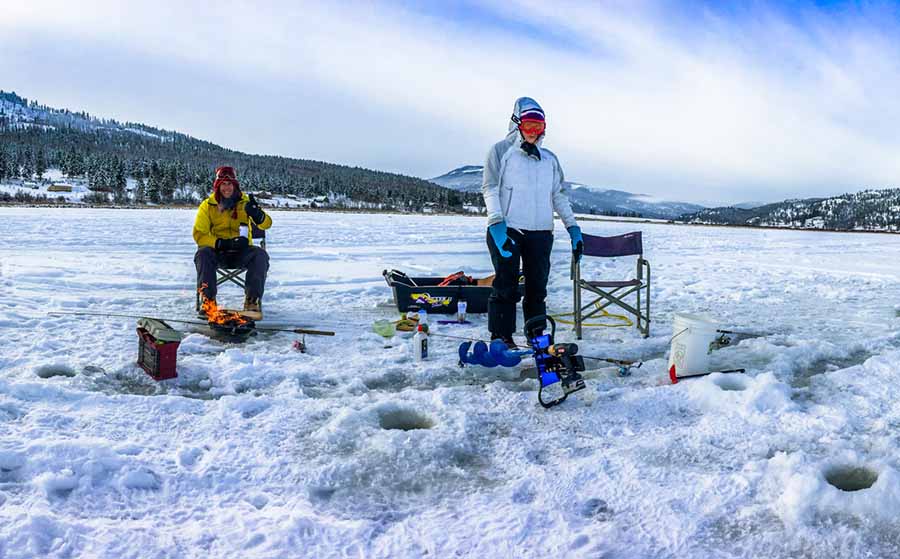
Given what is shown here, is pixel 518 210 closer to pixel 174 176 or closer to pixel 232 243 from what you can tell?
pixel 232 243

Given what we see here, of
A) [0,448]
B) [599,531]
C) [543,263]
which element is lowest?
[599,531]

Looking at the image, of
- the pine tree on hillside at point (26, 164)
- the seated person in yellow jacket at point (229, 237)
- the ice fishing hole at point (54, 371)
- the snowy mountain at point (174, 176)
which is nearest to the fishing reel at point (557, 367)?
the ice fishing hole at point (54, 371)

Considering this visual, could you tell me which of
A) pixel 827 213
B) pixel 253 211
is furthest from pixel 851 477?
pixel 827 213

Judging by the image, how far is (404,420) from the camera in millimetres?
2658

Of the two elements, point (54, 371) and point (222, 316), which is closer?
point (54, 371)

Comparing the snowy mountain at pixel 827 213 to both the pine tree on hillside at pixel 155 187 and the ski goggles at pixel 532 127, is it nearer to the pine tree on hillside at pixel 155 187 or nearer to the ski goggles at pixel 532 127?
the pine tree on hillside at pixel 155 187

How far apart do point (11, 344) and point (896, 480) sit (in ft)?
14.8

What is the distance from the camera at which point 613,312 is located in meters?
5.85

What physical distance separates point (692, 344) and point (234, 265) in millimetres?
3662

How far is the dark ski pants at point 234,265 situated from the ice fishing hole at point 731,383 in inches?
135

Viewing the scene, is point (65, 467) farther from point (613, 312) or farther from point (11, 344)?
point (613, 312)

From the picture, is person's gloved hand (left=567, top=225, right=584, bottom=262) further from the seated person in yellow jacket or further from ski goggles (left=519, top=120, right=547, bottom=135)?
the seated person in yellow jacket

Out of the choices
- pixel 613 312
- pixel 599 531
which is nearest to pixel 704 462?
pixel 599 531

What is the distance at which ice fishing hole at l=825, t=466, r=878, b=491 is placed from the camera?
2.06 meters
